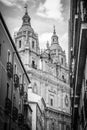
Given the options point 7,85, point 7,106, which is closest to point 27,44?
point 7,85

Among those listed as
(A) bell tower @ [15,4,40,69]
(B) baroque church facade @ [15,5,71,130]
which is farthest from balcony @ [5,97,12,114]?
(A) bell tower @ [15,4,40,69]

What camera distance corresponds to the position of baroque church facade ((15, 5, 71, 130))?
63.5m

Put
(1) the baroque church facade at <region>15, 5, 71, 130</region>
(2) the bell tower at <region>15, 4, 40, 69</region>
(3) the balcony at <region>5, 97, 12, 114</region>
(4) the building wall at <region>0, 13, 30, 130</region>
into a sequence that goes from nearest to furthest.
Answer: (4) the building wall at <region>0, 13, 30, 130</region>
(3) the balcony at <region>5, 97, 12, 114</region>
(1) the baroque church facade at <region>15, 5, 71, 130</region>
(2) the bell tower at <region>15, 4, 40, 69</region>

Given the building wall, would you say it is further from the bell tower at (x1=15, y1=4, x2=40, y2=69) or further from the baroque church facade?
the bell tower at (x1=15, y1=4, x2=40, y2=69)

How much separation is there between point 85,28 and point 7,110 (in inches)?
467

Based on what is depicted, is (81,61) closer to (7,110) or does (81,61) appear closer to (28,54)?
(7,110)

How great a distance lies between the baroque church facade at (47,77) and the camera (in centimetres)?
6353

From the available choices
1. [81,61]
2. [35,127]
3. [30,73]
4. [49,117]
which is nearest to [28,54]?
[30,73]

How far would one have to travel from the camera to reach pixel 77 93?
72.0 feet

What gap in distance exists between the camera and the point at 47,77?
66.4m

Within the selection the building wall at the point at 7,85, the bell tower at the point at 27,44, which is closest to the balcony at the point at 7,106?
the building wall at the point at 7,85

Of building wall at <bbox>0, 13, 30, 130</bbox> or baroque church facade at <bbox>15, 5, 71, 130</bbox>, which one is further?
baroque church facade at <bbox>15, 5, 71, 130</bbox>

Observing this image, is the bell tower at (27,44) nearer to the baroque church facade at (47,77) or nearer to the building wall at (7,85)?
the baroque church facade at (47,77)

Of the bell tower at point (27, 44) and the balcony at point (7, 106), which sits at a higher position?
the bell tower at point (27, 44)
